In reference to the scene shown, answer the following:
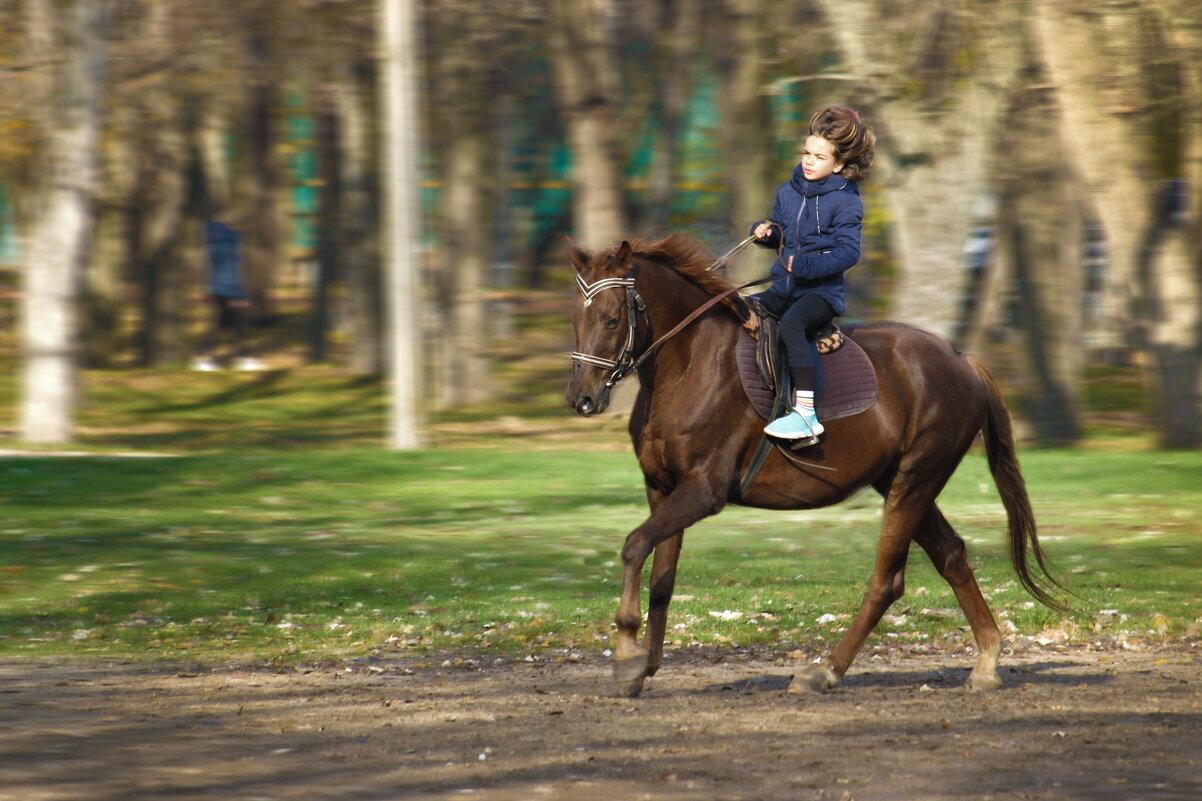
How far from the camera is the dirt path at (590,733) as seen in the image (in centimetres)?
615

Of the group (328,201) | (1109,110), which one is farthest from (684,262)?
(328,201)

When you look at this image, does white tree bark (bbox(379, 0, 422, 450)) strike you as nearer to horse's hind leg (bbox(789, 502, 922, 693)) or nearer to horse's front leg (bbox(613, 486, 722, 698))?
horse's hind leg (bbox(789, 502, 922, 693))

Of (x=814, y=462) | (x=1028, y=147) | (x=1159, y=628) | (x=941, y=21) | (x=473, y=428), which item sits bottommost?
(x=473, y=428)

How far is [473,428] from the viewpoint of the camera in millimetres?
28094

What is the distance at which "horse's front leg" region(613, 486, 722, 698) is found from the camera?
7891mm

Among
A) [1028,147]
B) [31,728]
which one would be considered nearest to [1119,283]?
[1028,147]

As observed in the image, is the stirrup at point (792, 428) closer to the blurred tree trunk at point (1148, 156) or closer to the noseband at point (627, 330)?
the noseband at point (627, 330)

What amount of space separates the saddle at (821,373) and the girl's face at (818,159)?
0.76 m

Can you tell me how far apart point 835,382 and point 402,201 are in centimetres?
1534

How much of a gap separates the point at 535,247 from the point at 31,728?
3860 cm

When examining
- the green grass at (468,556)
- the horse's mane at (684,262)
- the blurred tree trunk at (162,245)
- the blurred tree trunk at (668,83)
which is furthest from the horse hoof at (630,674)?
the blurred tree trunk at (162,245)

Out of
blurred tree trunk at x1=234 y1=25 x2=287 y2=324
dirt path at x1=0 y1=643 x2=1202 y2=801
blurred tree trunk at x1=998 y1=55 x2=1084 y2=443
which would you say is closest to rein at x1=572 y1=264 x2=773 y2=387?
dirt path at x1=0 y1=643 x2=1202 y2=801

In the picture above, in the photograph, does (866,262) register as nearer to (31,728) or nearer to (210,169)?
(210,169)

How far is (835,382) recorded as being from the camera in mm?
8469
